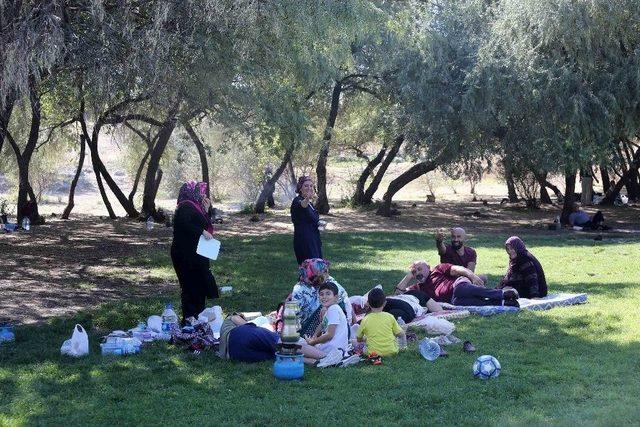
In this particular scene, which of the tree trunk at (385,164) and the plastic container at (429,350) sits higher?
the tree trunk at (385,164)

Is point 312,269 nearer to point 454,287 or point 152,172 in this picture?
point 454,287

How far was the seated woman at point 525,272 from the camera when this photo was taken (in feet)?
34.8

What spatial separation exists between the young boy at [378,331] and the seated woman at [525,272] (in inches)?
122

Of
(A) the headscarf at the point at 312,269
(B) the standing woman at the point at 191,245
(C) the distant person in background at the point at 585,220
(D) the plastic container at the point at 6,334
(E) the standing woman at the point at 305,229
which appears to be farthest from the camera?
(C) the distant person in background at the point at 585,220

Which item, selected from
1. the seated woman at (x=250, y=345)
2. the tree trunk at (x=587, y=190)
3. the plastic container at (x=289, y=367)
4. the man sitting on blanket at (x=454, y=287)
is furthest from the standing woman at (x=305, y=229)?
the tree trunk at (x=587, y=190)

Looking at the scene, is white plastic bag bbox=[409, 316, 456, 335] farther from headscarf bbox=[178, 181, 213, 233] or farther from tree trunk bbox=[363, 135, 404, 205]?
tree trunk bbox=[363, 135, 404, 205]

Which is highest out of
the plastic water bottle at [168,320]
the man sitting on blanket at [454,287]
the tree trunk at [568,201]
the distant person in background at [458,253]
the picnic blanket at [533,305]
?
the tree trunk at [568,201]

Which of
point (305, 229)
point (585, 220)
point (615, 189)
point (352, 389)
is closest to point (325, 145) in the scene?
point (585, 220)

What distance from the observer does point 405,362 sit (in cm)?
761

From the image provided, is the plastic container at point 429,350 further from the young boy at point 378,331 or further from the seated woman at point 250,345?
the seated woman at point 250,345

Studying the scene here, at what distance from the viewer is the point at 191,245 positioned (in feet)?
31.0

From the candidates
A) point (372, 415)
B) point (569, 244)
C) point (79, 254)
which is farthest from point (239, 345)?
point (569, 244)

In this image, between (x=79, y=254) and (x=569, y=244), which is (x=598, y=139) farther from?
(x=79, y=254)

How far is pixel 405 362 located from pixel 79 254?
1133 centimetres
